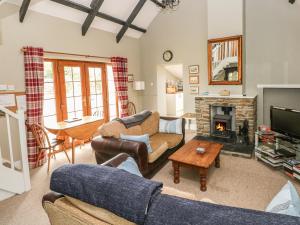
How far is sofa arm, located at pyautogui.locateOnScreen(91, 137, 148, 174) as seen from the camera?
2893mm

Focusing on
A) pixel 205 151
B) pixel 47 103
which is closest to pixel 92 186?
pixel 205 151

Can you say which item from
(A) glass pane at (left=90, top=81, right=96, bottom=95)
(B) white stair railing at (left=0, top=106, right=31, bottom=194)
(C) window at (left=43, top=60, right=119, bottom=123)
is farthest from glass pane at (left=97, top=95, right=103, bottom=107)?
(B) white stair railing at (left=0, top=106, right=31, bottom=194)

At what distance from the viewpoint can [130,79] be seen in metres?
6.55

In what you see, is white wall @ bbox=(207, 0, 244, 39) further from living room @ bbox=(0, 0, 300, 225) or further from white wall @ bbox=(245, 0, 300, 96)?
white wall @ bbox=(245, 0, 300, 96)

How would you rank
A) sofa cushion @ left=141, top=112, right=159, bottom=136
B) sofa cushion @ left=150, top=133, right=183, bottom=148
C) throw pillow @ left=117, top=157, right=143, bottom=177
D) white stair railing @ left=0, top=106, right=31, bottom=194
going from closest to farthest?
1. throw pillow @ left=117, top=157, right=143, bottom=177
2. white stair railing @ left=0, top=106, right=31, bottom=194
3. sofa cushion @ left=150, top=133, right=183, bottom=148
4. sofa cushion @ left=141, top=112, right=159, bottom=136

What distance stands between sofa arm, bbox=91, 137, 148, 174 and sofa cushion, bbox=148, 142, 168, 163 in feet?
0.57

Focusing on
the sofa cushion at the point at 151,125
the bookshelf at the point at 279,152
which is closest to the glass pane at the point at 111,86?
the sofa cushion at the point at 151,125

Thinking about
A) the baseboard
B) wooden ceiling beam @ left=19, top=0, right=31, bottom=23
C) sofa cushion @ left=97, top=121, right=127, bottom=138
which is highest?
wooden ceiling beam @ left=19, top=0, right=31, bottom=23

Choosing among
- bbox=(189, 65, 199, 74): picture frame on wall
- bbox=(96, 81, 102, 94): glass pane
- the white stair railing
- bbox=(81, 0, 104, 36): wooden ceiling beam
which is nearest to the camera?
the white stair railing

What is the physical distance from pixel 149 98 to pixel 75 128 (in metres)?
3.54

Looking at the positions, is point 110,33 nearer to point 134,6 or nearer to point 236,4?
point 134,6

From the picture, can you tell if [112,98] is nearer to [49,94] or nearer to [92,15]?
[49,94]

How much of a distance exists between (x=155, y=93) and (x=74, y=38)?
9.82 feet

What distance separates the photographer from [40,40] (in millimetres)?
4156
